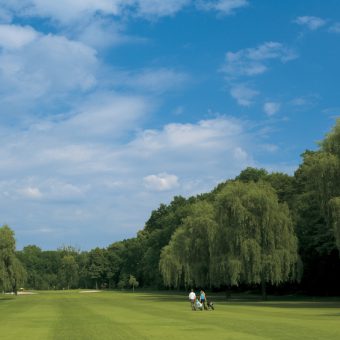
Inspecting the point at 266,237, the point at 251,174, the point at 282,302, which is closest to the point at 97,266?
the point at 251,174

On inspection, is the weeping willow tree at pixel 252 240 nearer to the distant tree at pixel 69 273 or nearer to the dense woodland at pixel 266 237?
the dense woodland at pixel 266 237

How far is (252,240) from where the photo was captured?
167ft

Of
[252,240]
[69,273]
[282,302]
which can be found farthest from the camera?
[69,273]

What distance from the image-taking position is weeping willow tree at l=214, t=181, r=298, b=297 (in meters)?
50.4

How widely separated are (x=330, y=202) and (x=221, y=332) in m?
21.4

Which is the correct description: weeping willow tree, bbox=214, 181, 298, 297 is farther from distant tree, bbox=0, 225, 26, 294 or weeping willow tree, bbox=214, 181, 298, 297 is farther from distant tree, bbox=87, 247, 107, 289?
distant tree, bbox=87, 247, 107, 289

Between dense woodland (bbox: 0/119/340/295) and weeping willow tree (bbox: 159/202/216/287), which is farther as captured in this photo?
weeping willow tree (bbox: 159/202/216/287)

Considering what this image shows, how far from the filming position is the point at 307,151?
72750 mm

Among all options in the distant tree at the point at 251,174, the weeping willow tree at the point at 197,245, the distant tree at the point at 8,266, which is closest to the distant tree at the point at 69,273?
the distant tree at the point at 251,174

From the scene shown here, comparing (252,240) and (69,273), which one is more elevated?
(252,240)

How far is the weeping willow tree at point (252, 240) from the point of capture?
165ft

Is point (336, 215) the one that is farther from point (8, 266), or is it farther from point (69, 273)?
point (69, 273)

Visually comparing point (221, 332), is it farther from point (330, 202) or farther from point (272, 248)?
point (272, 248)

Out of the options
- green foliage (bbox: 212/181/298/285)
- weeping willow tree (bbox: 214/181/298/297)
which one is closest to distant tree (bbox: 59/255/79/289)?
weeping willow tree (bbox: 214/181/298/297)
